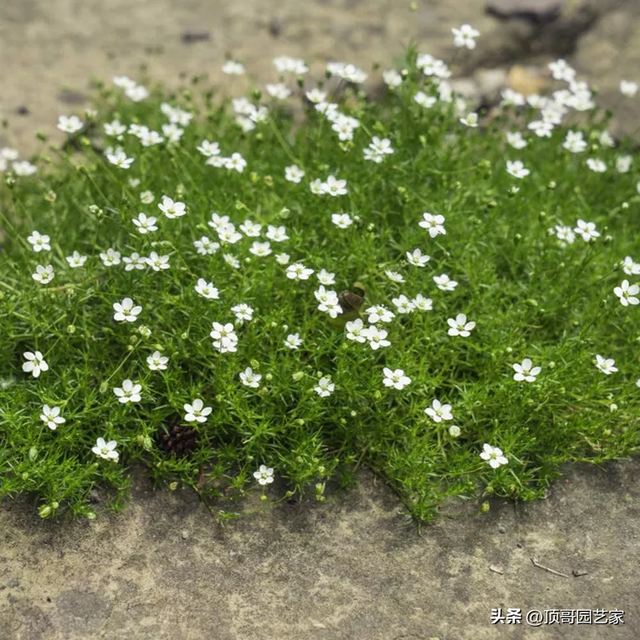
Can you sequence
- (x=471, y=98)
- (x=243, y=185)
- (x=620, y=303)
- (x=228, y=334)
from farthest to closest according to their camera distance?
1. (x=471, y=98)
2. (x=243, y=185)
3. (x=620, y=303)
4. (x=228, y=334)

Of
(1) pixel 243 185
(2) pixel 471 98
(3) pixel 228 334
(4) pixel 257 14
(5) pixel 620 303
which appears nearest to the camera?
(3) pixel 228 334

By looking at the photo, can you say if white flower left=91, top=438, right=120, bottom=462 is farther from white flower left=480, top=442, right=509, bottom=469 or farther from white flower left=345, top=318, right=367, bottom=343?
white flower left=480, top=442, right=509, bottom=469

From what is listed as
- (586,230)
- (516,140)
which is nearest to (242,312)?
(586,230)

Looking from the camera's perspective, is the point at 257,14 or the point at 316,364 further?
the point at 257,14

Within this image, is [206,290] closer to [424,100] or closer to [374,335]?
[374,335]

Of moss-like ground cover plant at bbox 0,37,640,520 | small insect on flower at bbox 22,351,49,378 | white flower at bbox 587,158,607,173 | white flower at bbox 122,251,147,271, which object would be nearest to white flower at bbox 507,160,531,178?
moss-like ground cover plant at bbox 0,37,640,520

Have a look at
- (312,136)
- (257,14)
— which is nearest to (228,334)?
(312,136)

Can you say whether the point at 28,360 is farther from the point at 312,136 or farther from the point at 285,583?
the point at 312,136
